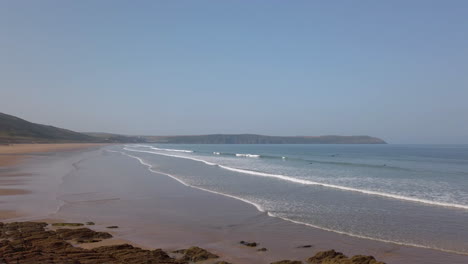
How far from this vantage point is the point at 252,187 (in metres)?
21.6

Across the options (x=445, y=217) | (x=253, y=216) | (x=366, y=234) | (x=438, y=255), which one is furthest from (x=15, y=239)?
(x=445, y=217)

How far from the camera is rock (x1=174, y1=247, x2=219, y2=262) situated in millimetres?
8436

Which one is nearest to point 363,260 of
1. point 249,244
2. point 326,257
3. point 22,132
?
point 326,257

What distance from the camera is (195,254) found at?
28.3 feet

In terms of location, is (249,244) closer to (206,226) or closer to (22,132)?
(206,226)

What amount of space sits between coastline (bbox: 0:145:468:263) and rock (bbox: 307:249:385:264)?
1.36 ft

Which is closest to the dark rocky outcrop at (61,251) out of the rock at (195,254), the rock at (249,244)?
the rock at (195,254)

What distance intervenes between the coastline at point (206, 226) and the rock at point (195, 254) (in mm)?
349

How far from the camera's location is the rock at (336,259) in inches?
316

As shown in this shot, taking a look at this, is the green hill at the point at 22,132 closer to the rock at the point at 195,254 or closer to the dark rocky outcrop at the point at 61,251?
the dark rocky outcrop at the point at 61,251

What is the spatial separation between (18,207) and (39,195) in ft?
11.2

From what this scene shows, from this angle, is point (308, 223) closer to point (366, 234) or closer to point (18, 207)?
point (366, 234)

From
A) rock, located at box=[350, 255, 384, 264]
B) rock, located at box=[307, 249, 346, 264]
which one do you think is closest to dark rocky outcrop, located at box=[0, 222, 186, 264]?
rock, located at box=[307, 249, 346, 264]

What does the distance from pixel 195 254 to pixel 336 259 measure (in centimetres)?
300
